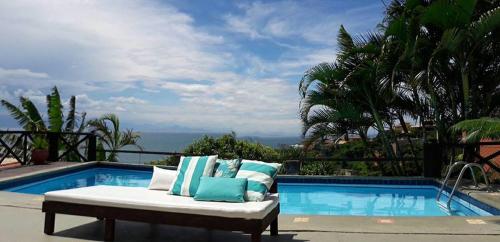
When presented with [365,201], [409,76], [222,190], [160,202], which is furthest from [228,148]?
[160,202]

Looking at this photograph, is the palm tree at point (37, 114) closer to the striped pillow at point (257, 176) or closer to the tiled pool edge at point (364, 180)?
the tiled pool edge at point (364, 180)

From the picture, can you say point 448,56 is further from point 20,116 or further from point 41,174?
point 20,116

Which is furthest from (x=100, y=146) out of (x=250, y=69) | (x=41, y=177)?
(x=250, y=69)

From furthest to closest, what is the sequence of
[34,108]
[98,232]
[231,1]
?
[34,108]
[231,1]
[98,232]

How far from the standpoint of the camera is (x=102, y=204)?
4512 mm

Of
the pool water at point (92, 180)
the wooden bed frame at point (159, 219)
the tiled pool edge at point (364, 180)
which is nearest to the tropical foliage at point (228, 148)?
the pool water at point (92, 180)

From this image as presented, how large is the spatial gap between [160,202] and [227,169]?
2.85 ft

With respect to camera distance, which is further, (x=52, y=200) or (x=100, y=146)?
(x=100, y=146)

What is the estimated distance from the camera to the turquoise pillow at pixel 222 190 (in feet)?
14.7

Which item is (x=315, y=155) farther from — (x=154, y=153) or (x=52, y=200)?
(x=52, y=200)

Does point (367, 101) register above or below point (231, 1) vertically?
below

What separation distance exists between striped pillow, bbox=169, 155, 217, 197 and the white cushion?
0.10 meters

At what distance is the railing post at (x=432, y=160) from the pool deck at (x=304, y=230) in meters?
4.61

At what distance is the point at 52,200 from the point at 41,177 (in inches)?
246
